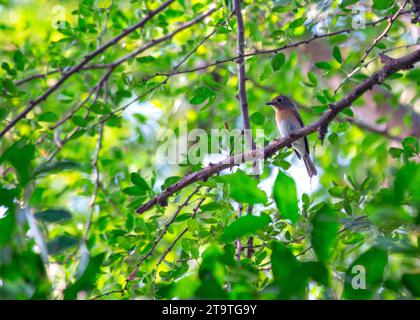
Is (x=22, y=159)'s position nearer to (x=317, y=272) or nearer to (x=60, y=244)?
(x=60, y=244)

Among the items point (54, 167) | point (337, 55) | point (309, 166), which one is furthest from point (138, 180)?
point (309, 166)

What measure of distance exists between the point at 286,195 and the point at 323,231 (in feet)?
0.59

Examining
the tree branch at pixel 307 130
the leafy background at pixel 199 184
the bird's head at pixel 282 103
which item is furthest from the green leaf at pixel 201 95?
the bird's head at pixel 282 103

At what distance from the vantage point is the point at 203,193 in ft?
11.6

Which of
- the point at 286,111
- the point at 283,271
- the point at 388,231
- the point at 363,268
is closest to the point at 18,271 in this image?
the point at 283,271

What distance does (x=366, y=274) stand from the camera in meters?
1.38

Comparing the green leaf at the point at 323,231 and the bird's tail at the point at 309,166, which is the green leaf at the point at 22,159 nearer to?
the green leaf at the point at 323,231

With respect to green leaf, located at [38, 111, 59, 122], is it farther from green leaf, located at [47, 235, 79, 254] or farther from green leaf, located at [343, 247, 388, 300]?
green leaf, located at [343, 247, 388, 300]

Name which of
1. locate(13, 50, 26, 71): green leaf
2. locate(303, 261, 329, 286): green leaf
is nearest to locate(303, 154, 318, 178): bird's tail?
locate(13, 50, 26, 71): green leaf

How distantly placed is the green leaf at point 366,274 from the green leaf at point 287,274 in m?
0.16

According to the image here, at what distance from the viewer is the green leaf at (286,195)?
1474 mm
